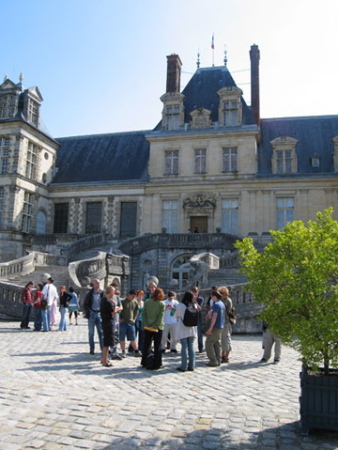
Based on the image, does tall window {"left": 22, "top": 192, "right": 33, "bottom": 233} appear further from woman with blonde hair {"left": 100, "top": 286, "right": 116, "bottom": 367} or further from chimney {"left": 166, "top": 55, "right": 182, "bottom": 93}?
woman with blonde hair {"left": 100, "top": 286, "right": 116, "bottom": 367}

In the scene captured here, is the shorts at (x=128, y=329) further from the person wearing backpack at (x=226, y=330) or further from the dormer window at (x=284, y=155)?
the dormer window at (x=284, y=155)

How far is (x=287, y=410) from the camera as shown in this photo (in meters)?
5.23

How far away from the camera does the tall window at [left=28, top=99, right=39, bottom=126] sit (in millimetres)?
28953

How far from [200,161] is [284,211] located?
6278mm

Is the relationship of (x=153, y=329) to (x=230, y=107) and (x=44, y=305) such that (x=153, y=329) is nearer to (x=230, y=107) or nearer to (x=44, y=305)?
(x=44, y=305)

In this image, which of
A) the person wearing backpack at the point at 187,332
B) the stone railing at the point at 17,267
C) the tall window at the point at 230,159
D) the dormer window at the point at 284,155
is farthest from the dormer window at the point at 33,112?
the person wearing backpack at the point at 187,332

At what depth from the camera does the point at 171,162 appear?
94.6ft

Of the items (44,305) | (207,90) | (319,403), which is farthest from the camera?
(207,90)

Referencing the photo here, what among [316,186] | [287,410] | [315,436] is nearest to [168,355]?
[287,410]

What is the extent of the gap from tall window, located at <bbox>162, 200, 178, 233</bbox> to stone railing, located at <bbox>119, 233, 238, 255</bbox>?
4.37 m

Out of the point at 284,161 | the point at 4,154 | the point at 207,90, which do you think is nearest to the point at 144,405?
the point at 284,161

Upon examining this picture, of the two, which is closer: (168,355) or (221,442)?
(221,442)

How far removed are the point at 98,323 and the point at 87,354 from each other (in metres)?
0.63

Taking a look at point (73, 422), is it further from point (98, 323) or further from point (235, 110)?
point (235, 110)
